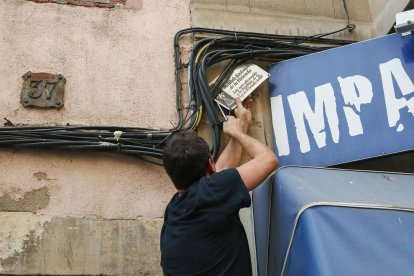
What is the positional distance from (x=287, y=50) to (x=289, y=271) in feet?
6.77

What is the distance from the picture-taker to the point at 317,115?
384 cm

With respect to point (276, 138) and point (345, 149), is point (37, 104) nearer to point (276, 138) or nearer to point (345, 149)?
point (276, 138)

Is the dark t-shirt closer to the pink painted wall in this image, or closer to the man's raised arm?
the man's raised arm

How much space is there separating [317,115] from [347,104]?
0.22 m

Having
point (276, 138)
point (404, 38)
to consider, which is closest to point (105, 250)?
point (276, 138)

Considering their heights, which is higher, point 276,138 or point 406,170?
point 276,138

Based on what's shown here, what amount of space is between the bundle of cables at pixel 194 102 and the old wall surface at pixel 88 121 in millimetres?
95

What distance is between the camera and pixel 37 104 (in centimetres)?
384

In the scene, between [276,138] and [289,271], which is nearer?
[289,271]

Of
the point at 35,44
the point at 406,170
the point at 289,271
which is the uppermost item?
the point at 35,44

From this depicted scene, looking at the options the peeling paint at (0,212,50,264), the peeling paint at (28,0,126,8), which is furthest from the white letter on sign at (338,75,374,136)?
the peeling paint at (0,212,50,264)

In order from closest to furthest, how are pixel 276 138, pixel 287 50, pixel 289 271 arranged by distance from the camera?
pixel 289 271 → pixel 276 138 → pixel 287 50

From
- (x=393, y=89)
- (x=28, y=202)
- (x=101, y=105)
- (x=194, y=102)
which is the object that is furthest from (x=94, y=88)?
(x=393, y=89)

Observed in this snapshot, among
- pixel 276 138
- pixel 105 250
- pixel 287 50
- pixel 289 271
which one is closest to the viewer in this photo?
pixel 289 271
